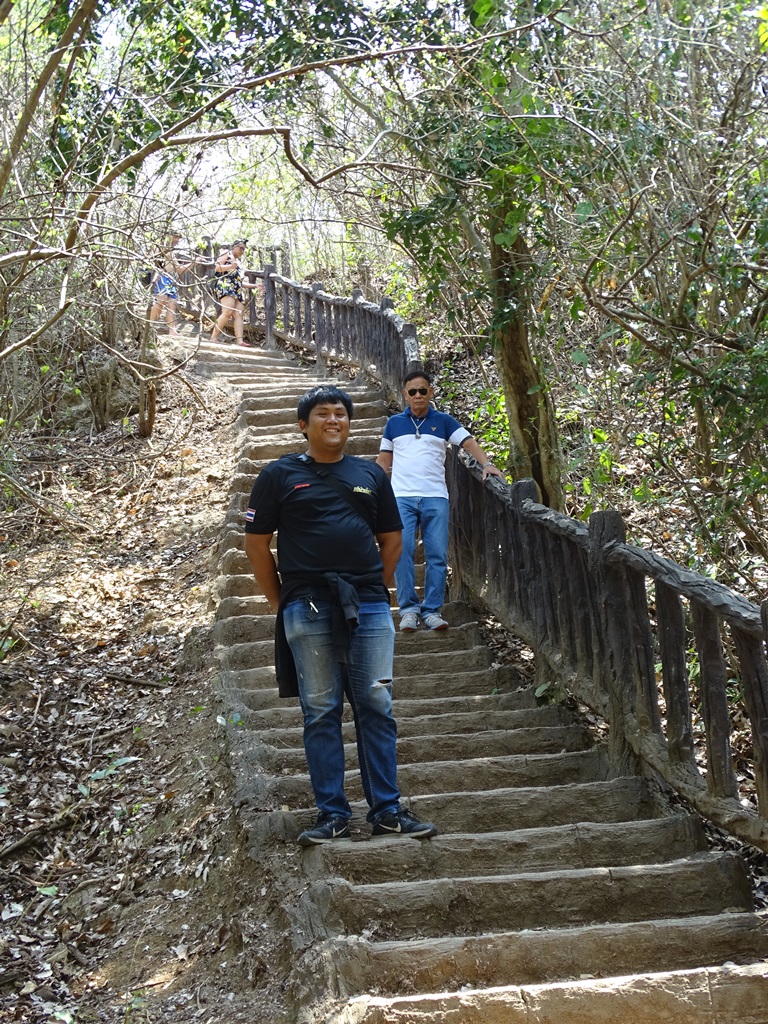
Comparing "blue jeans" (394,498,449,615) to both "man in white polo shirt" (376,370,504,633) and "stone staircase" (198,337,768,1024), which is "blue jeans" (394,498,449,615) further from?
"stone staircase" (198,337,768,1024)

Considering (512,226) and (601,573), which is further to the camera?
(512,226)

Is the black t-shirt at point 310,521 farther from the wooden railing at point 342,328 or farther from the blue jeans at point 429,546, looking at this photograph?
the wooden railing at point 342,328

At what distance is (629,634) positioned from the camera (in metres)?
4.71

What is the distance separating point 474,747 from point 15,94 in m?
5.43

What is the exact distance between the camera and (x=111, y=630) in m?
7.85

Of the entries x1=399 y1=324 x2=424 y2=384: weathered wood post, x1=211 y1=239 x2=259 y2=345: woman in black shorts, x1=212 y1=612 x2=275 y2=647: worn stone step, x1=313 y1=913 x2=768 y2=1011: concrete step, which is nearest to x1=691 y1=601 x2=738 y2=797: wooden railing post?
x1=313 y1=913 x2=768 y2=1011: concrete step

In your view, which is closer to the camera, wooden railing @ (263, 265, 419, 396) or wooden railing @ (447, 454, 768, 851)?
wooden railing @ (447, 454, 768, 851)

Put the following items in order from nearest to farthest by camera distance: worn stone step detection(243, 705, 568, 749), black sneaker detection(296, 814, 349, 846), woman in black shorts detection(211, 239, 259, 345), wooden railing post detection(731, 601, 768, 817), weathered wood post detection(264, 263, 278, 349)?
wooden railing post detection(731, 601, 768, 817) < black sneaker detection(296, 814, 349, 846) < worn stone step detection(243, 705, 568, 749) < woman in black shorts detection(211, 239, 259, 345) < weathered wood post detection(264, 263, 278, 349)

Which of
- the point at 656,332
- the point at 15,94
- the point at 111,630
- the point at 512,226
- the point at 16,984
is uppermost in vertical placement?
the point at 15,94

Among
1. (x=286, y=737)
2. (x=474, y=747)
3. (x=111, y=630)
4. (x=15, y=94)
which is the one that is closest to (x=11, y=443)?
(x=111, y=630)

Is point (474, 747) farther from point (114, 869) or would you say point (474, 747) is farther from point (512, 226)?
point (512, 226)

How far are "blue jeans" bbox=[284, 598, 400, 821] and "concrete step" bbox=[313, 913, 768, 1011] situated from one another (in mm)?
767

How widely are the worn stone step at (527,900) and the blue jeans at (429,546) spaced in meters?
3.01

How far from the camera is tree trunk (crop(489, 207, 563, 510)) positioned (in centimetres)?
729
